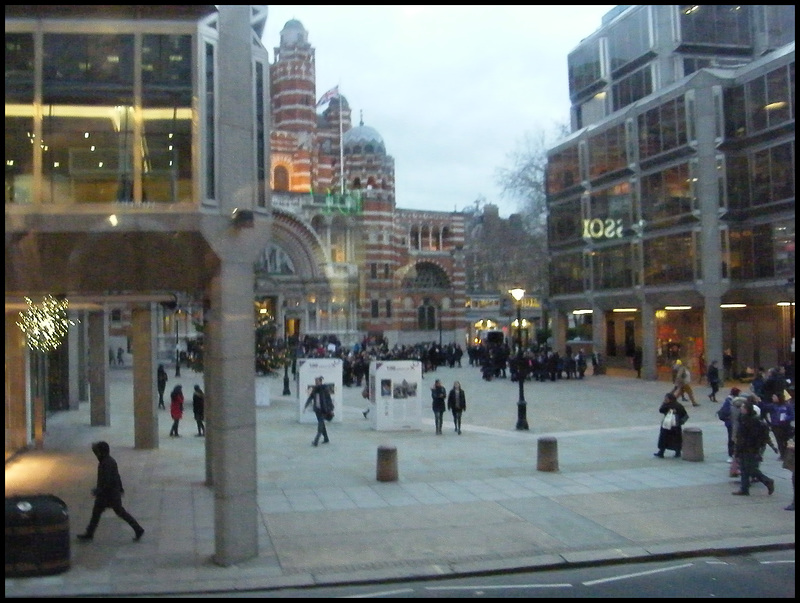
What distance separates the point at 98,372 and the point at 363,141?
57.0 meters

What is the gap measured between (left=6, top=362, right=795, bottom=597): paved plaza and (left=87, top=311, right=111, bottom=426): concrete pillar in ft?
3.39

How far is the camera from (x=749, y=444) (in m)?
13.5

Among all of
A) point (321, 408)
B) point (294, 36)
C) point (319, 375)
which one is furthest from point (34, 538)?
point (294, 36)

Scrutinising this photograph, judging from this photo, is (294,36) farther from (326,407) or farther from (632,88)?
(326,407)

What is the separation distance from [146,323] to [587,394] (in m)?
18.2

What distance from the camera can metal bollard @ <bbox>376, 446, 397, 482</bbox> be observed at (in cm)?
1487

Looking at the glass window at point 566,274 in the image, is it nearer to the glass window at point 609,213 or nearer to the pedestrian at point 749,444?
the glass window at point 609,213

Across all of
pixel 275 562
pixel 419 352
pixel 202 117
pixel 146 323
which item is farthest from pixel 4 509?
pixel 419 352

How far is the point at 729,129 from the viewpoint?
34500 mm

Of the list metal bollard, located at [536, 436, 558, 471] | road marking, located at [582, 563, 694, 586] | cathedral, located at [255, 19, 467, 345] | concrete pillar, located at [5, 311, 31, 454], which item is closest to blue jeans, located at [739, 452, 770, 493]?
metal bollard, located at [536, 436, 558, 471]

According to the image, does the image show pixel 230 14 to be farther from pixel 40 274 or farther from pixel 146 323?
pixel 146 323

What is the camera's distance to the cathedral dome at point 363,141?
77.2 metres

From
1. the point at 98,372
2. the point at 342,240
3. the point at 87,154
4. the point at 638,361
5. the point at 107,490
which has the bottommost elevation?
the point at 107,490

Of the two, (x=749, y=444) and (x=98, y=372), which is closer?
(x=749, y=444)
